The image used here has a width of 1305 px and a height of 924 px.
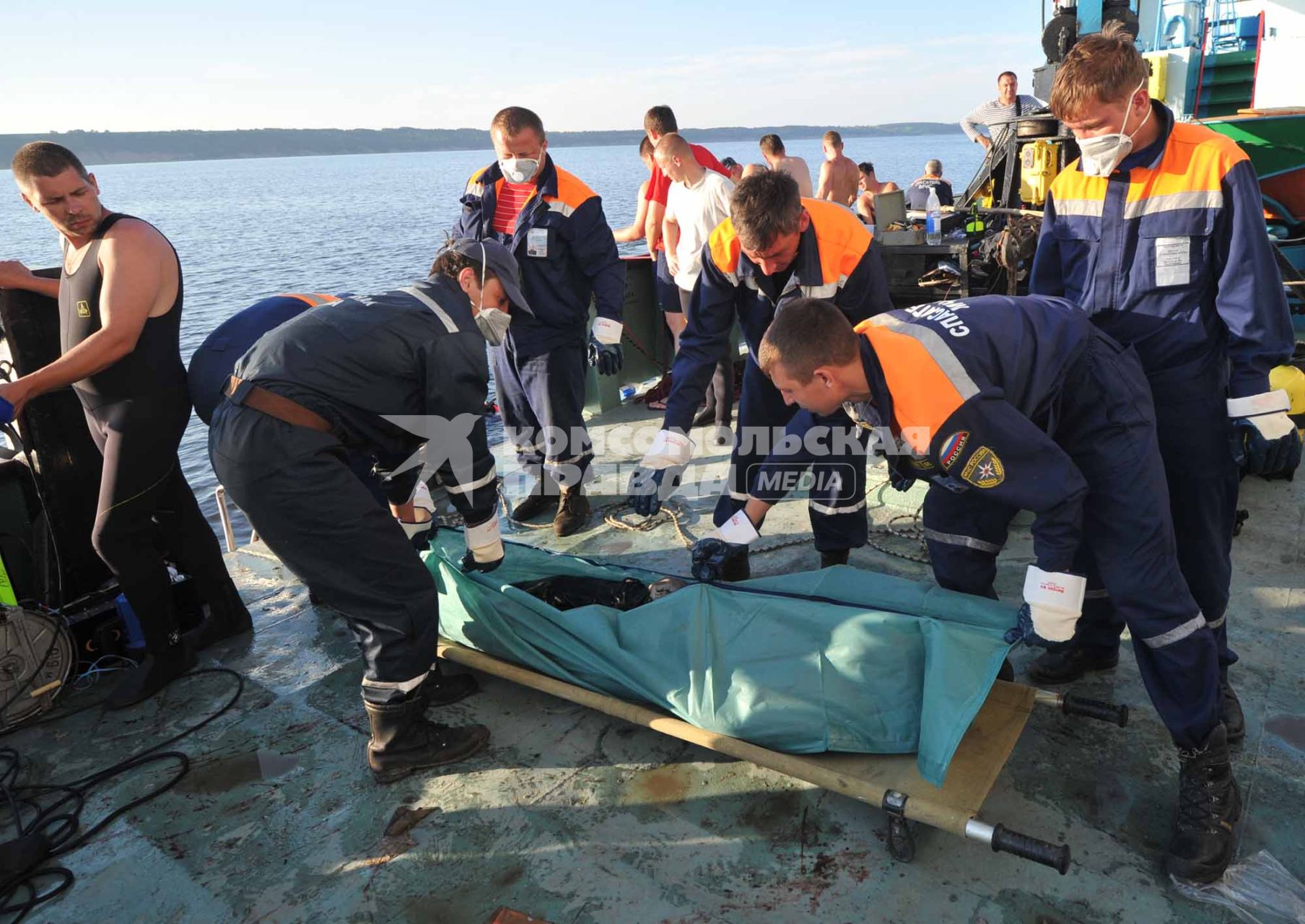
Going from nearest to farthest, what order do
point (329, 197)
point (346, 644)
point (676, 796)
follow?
point (676, 796) → point (346, 644) → point (329, 197)

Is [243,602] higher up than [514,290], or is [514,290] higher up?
[514,290]

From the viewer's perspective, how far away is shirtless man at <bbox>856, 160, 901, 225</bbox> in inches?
384

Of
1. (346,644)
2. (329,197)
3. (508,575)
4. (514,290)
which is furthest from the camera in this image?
(329,197)

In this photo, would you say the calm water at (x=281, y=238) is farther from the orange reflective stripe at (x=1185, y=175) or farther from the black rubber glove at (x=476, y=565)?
the orange reflective stripe at (x=1185, y=175)

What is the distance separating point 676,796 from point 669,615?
0.52 m

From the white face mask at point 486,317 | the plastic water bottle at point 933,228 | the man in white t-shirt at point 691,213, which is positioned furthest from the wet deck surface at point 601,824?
the plastic water bottle at point 933,228

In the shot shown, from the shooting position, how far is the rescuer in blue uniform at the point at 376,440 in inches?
98.2

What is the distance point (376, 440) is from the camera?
271 cm

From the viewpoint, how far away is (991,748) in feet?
7.68

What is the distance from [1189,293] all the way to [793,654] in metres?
1.50

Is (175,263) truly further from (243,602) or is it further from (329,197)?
(329,197)

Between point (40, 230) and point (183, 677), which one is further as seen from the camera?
point (40, 230)

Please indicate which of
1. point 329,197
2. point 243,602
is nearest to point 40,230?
point 329,197

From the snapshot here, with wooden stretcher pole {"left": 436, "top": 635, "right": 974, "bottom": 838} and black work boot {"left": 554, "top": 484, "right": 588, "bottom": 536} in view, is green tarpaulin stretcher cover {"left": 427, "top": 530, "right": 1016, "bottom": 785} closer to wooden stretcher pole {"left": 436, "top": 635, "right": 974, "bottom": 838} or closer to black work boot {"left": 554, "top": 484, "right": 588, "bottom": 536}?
wooden stretcher pole {"left": 436, "top": 635, "right": 974, "bottom": 838}
